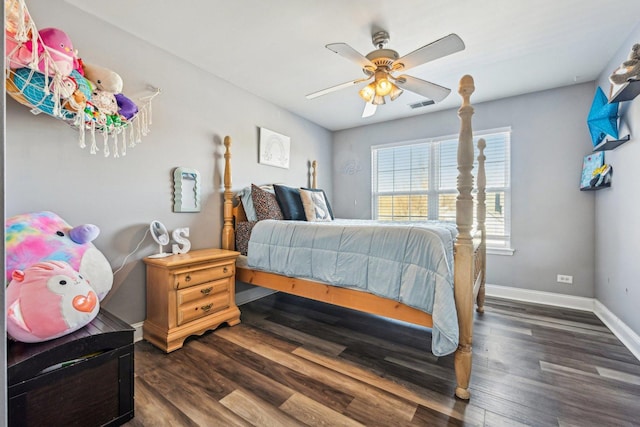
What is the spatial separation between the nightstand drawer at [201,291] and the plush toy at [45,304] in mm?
770

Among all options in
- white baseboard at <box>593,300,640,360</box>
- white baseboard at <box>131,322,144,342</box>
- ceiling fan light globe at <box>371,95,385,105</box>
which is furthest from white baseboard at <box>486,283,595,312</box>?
white baseboard at <box>131,322,144,342</box>

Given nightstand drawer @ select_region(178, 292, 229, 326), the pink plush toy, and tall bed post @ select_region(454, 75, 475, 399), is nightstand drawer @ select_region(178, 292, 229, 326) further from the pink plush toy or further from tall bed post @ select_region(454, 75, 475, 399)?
tall bed post @ select_region(454, 75, 475, 399)

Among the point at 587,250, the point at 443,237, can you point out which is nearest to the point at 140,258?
the point at 443,237

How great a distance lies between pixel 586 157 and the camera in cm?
274

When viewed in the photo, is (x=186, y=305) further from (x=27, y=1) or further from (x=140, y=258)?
(x=27, y=1)

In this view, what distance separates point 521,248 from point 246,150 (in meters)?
3.47

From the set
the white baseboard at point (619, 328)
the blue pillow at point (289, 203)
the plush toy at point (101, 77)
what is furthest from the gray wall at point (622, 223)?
the plush toy at point (101, 77)

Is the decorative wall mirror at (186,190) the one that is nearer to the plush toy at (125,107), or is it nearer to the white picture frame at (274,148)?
the plush toy at (125,107)

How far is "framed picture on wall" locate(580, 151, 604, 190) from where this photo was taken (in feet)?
8.39

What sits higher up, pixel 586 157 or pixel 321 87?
pixel 321 87

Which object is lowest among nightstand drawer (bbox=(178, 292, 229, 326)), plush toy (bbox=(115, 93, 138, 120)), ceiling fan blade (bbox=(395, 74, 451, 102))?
nightstand drawer (bbox=(178, 292, 229, 326))

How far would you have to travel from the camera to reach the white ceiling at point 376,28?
1778 millimetres

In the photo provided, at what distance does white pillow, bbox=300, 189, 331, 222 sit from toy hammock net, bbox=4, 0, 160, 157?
1721 millimetres

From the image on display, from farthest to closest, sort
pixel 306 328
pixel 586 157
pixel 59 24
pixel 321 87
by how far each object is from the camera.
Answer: pixel 321 87 < pixel 586 157 < pixel 306 328 < pixel 59 24
